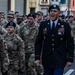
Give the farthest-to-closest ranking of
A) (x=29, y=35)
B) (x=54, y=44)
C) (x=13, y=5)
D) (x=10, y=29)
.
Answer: (x=13, y=5), (x=29, y=35), (x=10, y=29), (x=54, y=44)

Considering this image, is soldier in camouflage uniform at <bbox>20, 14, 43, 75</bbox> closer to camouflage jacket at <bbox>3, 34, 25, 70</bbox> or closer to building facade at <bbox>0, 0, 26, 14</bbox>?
camouflage jacket at <bbox>3, 34, 25, 70</bbox>

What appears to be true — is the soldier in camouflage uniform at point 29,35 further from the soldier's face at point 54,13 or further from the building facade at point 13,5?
the building facade at point 13,5

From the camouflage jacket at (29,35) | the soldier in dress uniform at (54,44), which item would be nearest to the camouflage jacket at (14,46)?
the camouflage jacket at (29,35)

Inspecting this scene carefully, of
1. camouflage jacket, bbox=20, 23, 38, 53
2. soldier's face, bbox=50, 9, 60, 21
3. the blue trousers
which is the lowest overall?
the blue trousers

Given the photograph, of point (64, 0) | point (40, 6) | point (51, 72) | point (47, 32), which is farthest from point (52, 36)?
point (64, 0)

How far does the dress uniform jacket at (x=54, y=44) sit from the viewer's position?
24.1 ft

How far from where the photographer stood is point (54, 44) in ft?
24.1

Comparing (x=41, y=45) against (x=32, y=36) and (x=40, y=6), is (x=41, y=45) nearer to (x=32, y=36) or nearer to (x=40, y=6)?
(x=32, y=36)

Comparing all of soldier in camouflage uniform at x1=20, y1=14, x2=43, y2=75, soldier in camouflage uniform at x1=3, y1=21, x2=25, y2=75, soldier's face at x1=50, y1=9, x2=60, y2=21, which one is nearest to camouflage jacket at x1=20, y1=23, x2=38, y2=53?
soldier in camouflage uniform at x1=20, y1=14, x2=43, y2=75

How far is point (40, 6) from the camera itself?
58188 mm

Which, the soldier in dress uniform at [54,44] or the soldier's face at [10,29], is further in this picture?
the soldier's face at [10,29]

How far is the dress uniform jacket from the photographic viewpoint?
734cm

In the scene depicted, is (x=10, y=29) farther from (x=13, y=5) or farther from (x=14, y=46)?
(x=13, y=5)

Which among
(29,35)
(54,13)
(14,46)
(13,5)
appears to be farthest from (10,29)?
(13,5)
